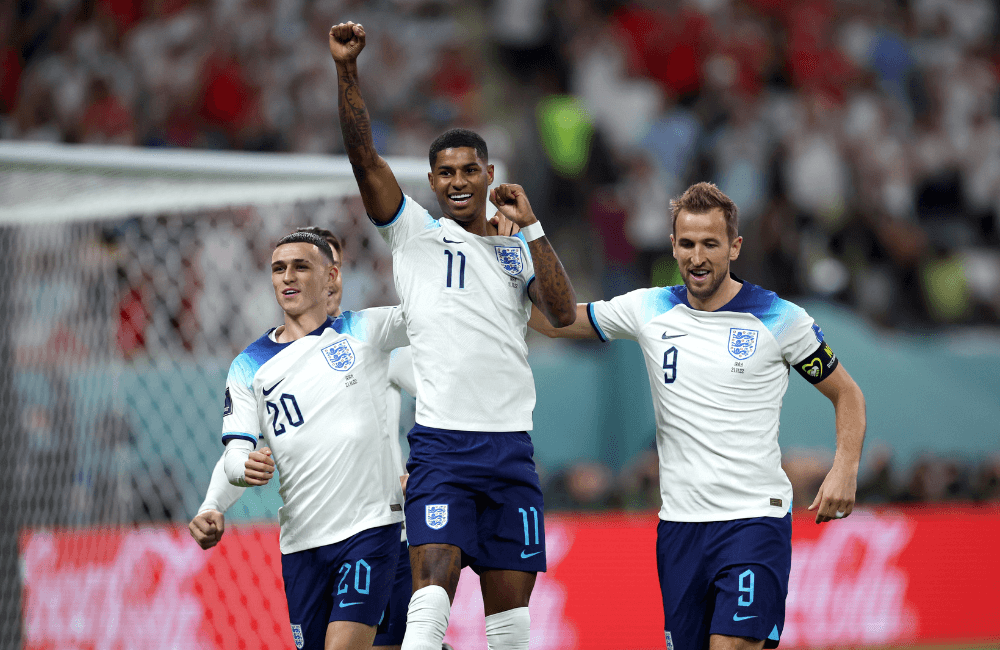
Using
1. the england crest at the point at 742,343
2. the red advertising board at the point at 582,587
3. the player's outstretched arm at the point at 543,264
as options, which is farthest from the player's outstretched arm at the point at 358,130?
the red advertising board at the point at 582,587

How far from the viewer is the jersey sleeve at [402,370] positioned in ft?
15.1

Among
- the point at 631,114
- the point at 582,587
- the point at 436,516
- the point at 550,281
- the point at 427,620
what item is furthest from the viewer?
the point at 631,114

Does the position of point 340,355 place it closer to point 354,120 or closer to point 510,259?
point 510,259

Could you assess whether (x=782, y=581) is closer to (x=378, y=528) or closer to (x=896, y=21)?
(x=378, y=528)

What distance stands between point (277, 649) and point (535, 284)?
322 centimetres

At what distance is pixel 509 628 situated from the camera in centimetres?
378

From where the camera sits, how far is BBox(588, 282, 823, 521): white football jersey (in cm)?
406

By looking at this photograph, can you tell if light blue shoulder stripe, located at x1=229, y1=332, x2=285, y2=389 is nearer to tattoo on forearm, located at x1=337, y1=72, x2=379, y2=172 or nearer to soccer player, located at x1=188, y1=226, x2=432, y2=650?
soccer player, located at x1=188, y1=226, x2=432, y2=650

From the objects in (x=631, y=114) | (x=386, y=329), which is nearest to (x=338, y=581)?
(x=386, y=329)

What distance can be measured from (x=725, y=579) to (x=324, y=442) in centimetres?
159

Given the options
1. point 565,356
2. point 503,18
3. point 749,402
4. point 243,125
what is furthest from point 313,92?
point 749,402

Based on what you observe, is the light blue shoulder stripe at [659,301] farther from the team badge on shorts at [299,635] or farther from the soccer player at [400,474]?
the team badge on shorts at [299,635]

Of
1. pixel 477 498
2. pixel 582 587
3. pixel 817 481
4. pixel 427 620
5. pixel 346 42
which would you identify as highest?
pixel 346 42

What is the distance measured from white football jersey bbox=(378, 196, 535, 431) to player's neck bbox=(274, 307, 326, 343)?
0.61 meters
